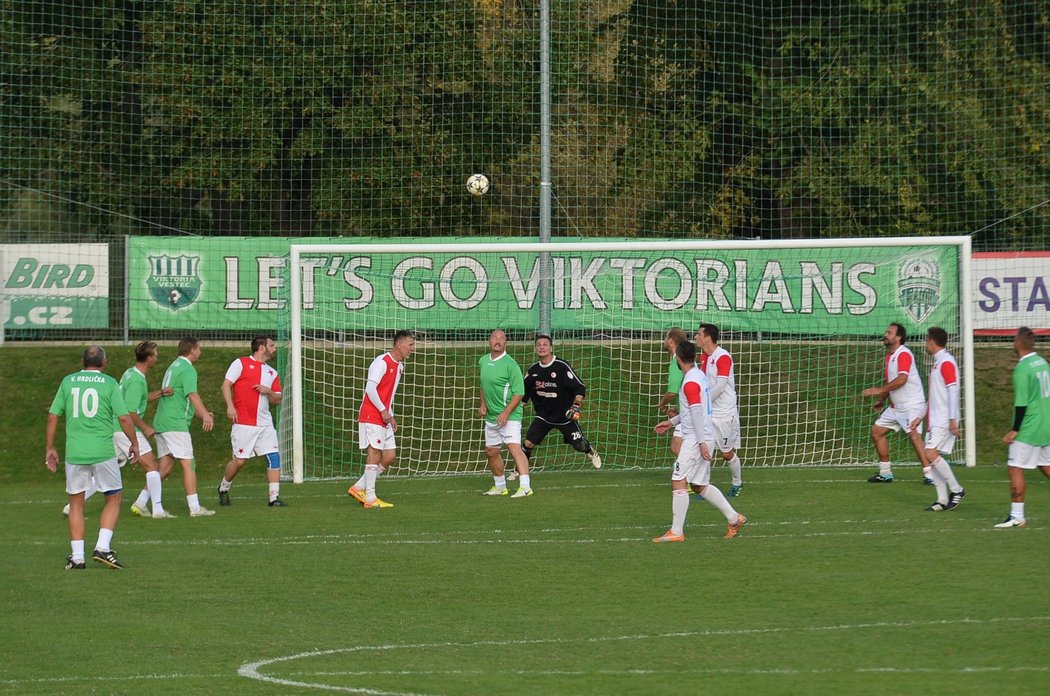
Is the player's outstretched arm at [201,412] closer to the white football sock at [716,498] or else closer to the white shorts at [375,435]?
the white shorts at [375,435]

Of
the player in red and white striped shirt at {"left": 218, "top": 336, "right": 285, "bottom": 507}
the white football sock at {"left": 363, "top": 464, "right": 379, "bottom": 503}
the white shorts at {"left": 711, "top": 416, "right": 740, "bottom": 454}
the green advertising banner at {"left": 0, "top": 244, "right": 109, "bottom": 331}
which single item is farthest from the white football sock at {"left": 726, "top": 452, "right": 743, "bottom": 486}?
the green advertising banner at {"left": 0, "top": 244, "right": 109, "bottom": 331}

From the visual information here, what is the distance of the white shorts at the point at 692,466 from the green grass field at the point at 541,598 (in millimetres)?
641

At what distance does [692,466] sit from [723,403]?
148 inches

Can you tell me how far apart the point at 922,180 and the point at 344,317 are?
1537 cm

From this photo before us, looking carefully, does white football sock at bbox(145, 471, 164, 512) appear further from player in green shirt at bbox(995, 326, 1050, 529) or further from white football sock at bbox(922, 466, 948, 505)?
player in green shirt at bbox(995, 326, 1050, 529)

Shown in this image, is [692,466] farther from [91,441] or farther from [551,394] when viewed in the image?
[91,441]

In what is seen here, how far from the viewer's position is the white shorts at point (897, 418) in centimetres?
1720

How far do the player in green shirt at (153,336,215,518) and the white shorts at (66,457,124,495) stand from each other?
3.46 metres

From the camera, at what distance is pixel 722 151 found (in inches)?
1181

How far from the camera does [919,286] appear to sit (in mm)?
21250

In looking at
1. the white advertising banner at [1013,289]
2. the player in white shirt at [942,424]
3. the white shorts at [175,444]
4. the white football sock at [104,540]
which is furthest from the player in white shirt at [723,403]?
the white advertising banner at [1013,289]

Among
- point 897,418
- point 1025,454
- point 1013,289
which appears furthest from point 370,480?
point 1013,289

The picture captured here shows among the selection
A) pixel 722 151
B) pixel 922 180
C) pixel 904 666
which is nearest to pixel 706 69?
pixel 722 151

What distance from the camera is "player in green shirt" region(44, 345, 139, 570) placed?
38.5 ft
